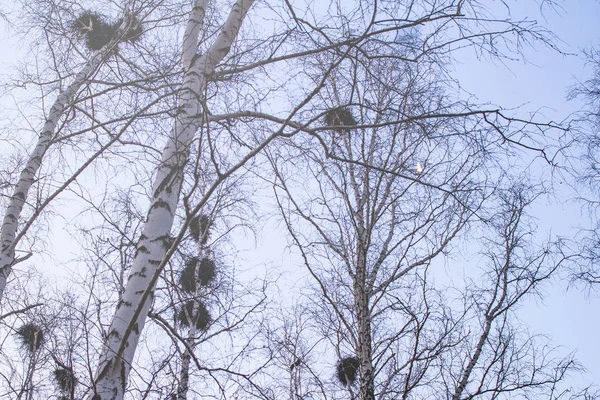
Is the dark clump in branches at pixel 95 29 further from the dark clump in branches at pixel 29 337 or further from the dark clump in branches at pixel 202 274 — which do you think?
the dark clump in branches at pixel 29 337

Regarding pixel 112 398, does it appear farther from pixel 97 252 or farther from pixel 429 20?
pixel 429 20

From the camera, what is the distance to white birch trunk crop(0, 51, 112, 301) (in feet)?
14.2

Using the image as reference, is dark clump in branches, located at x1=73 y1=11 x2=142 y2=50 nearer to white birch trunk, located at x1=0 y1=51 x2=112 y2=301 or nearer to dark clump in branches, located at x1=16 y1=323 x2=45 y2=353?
white birch trunk, located at x1=0 y1=51 x2=112 y2=301

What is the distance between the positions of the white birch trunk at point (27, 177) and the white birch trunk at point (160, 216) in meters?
1.22

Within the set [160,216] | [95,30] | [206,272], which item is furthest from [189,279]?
[95,30]

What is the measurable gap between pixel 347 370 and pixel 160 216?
3775mm

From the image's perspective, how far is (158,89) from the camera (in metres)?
4.74

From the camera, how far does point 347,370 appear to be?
632 centimetres

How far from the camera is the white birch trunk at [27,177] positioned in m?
4.33

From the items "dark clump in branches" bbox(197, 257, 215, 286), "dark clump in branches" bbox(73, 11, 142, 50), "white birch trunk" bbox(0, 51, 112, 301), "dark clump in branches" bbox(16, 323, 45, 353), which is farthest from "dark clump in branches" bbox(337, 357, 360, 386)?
"dark clump in branches" bbox(73, 11, 142, 50)

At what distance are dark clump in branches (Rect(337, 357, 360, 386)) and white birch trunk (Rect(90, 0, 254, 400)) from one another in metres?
3.49

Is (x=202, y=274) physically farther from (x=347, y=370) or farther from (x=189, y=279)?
(x=347, y=370)

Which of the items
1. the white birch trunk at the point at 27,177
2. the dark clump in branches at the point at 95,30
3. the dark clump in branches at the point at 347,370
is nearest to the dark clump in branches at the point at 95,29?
the dark clump in branches at the point at 95,30

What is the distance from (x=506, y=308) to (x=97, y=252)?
488 cm
